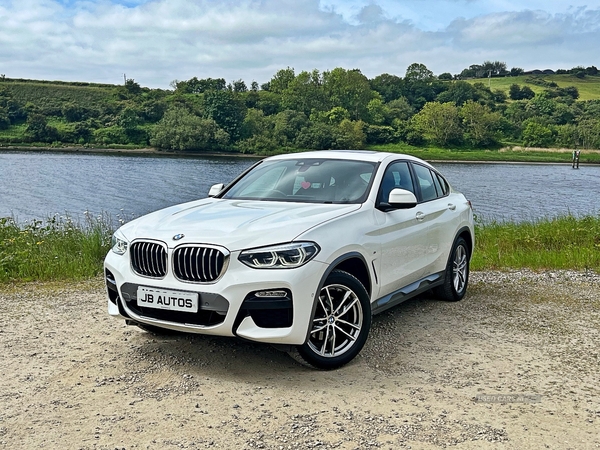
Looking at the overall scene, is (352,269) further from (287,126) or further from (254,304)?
(287,126)

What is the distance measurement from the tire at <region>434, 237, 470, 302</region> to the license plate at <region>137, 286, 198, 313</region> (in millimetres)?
3552

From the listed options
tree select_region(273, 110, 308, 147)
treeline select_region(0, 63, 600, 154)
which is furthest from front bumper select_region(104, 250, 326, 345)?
tree select_region(273, 110, 308, 147)

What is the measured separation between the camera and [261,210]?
5.16 metres

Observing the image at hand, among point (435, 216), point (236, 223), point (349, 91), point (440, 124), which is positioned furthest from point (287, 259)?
point (349, 91)

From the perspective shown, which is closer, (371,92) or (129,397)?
(129,397)

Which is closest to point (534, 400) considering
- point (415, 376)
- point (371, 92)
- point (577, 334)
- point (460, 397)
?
point (460, 397)

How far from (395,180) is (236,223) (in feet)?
6.61

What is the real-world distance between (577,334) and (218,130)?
87.7m

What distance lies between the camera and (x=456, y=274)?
7.34m

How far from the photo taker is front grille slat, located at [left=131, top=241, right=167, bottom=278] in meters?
4.55

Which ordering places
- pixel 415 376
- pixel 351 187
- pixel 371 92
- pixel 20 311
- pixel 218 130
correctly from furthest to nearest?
pixel 371 92, pixel 218 130, pixel 20 311, pixel 351 187, pixel 415 376

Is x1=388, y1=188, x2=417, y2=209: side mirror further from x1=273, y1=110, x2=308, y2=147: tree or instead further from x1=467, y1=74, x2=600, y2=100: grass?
x1=467, y1=74, x2=600, y2=100: grass

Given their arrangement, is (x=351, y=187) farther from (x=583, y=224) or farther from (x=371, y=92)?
(x=371, y=92)

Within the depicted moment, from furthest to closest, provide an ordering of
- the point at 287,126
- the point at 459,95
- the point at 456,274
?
1. the point at 459,95
2. the point at 287,126
3. the point at 456,274
